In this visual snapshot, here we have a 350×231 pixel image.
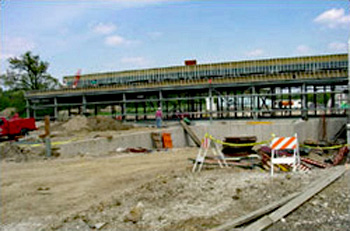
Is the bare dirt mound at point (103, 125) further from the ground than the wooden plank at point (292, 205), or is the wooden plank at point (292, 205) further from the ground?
the bare dirt mound at point (103, 125)

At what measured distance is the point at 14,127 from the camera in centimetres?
2158

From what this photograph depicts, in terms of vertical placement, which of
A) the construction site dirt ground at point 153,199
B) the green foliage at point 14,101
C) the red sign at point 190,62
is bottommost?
the construction site dirt ground at point 153,199

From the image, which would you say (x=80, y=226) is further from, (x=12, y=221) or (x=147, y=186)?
(x=147, y=186)

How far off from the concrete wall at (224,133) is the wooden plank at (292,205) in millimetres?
11075

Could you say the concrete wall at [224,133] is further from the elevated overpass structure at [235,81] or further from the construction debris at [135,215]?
the construction debris at [135,215]

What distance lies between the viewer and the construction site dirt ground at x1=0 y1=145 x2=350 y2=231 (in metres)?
6.73

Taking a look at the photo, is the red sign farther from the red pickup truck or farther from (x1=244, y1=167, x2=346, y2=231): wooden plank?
(x1=244, y1=167, x2=346, y2=231): wooden plank

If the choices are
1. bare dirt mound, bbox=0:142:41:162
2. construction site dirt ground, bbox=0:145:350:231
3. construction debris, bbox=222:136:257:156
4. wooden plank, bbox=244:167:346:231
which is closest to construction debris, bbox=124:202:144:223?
construction site dirt ground, bbox=0:145:350:231

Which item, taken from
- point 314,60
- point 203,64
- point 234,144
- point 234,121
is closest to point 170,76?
point 203,64

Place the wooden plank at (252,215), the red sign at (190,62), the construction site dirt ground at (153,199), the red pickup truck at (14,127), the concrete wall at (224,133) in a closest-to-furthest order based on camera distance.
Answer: the wooden plank at (252,215) → the construction site dirt ground at (153,199) → the concrete wall at (224,133) → the red pickup truck at (14,127) → the red sign at (190,62)

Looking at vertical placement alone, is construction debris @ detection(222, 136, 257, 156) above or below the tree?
below

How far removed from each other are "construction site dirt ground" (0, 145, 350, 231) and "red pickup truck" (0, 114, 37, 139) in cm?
964

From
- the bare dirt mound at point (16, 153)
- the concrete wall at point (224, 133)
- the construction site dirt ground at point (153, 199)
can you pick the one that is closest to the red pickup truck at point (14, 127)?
the bare dirt mound at point (16, 153)

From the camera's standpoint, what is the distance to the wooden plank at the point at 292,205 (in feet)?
20.5
